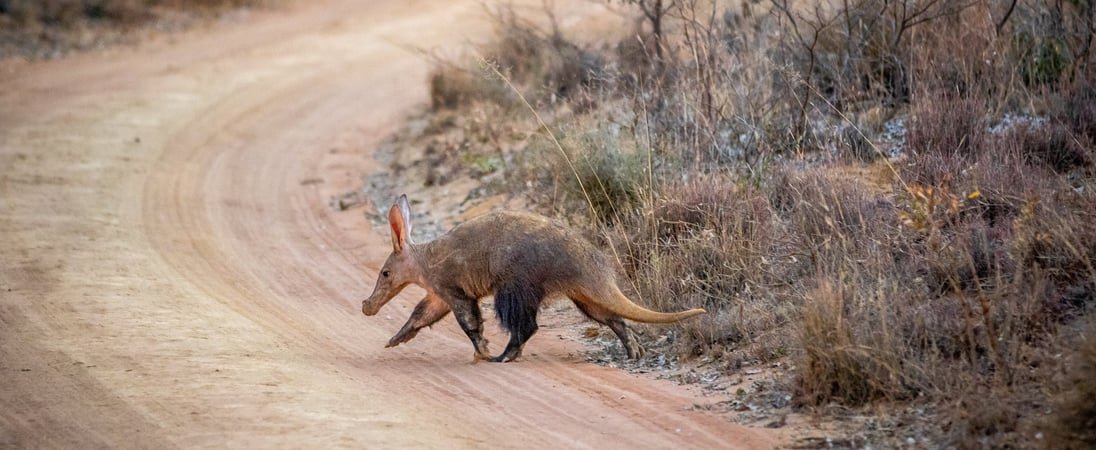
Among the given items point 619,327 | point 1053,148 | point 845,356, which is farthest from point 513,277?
point 1053,148

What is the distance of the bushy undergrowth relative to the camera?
6078 millimetres

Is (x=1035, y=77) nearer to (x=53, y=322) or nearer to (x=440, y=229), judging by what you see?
(x=440, y=229)

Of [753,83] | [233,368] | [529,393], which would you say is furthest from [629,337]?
[753,83]

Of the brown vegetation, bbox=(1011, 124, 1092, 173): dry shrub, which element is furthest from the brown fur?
the brown vegetation

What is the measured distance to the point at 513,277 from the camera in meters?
7.25

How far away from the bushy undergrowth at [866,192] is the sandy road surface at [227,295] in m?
0.88

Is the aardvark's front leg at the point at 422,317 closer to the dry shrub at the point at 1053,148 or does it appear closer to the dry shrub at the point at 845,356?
the dry shrub at the point at 845,356

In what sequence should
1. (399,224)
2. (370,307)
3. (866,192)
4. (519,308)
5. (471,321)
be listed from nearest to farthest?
(519,308) < (471,321) < (399,224) < (370,307) < (866,192)

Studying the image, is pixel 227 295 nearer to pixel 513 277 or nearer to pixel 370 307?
pixel 370 307

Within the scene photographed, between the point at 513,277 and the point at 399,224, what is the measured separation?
1028mm

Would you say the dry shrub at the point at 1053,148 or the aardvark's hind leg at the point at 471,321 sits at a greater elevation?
the dry shrub at the point at 1053,148

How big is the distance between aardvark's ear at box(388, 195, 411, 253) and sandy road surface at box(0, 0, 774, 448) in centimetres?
72

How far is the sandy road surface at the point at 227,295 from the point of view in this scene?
19.7 ft

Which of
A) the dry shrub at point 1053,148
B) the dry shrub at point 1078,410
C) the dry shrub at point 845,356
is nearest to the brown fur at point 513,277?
the dry shrub at point 845,356
